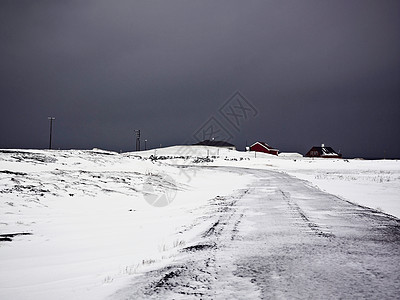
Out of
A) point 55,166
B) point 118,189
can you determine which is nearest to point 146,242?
point 118,189

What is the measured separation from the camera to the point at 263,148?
123 meters

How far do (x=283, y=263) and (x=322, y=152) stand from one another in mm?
122067

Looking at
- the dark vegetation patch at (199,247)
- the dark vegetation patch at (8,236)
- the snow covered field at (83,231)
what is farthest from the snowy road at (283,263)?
the dark vegetation patch at (8,236)

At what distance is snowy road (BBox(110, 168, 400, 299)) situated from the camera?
3.61m

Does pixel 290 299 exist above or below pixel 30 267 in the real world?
above

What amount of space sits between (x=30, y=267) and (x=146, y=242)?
224cm

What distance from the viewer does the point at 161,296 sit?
351 centimetres

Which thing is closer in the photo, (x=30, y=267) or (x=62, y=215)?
(x=30, y=267)

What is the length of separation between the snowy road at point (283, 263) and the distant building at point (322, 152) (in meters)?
117

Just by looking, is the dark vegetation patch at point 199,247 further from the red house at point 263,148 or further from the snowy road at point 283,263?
the red house at point 263,148

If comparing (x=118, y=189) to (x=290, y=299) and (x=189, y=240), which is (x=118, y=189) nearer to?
(x=189, y=240)

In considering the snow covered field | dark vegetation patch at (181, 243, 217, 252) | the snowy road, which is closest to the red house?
the snow covered field

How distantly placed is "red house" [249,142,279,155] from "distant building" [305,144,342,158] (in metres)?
13.6

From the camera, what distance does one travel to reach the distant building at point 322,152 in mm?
116750
